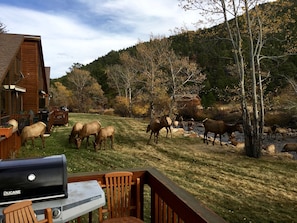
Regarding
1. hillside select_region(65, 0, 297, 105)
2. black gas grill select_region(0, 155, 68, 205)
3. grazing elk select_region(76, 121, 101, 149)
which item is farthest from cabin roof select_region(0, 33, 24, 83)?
black gas grill select_region(0, 155, 68, 205)

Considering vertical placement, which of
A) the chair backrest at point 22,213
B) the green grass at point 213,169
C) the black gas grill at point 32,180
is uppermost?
the black gas grill at point 32,180

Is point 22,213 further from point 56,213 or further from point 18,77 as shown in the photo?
point 18,77

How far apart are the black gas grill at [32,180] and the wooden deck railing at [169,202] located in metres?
1.01

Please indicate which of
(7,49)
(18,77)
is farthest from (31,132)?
(18,77)

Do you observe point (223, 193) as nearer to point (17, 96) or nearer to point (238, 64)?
point (238, 64)

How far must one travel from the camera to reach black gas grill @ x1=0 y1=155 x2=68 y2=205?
78.0 inches

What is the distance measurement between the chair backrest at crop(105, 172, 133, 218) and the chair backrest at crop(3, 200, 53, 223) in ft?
4.46

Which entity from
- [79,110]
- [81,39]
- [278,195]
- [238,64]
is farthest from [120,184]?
[79,110]

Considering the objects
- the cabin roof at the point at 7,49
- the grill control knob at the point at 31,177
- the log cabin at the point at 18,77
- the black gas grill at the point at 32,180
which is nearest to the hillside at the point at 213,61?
the cabin roof at the point at 7,49

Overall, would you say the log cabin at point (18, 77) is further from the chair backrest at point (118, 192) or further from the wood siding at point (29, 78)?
the chair backrest at point (118, 192)

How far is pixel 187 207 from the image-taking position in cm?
230

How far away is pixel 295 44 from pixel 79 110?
40.1m

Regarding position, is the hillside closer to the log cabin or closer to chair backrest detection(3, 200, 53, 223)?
the log cabin

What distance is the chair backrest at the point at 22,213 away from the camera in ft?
5.70
